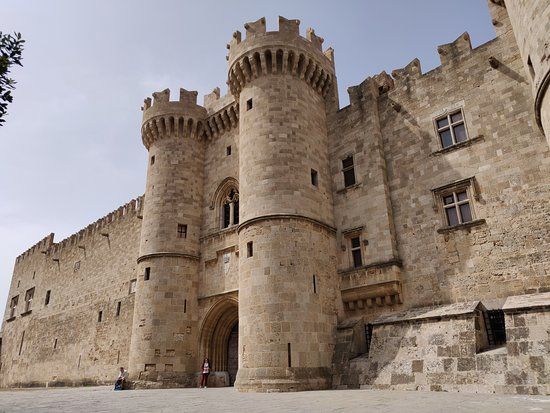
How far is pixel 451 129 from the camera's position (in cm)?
1269

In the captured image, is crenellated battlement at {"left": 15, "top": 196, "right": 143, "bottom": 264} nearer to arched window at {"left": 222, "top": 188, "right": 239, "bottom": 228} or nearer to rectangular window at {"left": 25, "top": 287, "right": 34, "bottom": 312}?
rectangular window at {"left": 25, "top": 287, "right": 34, "bottom": 312}

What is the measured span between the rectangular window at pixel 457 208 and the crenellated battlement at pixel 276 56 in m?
6.90

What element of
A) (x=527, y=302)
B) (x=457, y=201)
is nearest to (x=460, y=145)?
(x=457, y=201)

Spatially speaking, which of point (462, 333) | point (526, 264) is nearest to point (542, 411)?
point (462, 333)

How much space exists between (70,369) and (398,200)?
2091cm

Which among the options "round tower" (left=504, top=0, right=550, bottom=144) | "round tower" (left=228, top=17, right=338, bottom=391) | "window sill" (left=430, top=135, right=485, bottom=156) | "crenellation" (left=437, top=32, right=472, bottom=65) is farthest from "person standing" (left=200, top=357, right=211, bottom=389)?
"crenellation" (left=437, top=32, right=472, bottom=65)

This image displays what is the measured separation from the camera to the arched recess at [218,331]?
50.9ft

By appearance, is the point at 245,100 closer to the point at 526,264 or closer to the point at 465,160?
the point at 465,160

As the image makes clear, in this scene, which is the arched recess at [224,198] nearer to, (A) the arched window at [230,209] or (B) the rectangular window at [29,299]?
(A) the arched window at [230,209]

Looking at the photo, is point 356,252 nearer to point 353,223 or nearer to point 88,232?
point 353,223

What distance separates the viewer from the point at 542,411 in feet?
17.9

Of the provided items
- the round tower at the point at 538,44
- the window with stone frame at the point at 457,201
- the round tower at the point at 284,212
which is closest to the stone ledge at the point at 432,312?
the round tower at the point at 284,212

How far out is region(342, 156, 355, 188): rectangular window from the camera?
1460 cm

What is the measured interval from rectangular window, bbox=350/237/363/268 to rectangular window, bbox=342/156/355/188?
205 centimetres
